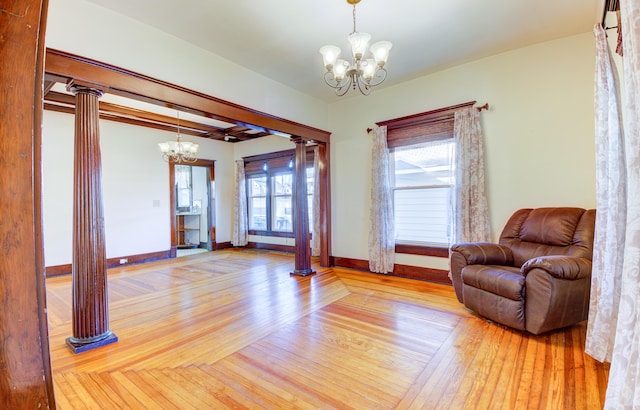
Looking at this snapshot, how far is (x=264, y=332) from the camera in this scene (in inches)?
109

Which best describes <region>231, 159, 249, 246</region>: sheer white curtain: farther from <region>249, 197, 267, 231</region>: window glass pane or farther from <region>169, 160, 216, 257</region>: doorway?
<region>169, 160, 216, 257</region>: doorway

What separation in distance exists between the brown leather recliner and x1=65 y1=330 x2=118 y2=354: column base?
343cm

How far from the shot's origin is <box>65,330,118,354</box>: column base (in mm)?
2438

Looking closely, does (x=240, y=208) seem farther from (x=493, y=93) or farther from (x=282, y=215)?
(x=493, y=93)

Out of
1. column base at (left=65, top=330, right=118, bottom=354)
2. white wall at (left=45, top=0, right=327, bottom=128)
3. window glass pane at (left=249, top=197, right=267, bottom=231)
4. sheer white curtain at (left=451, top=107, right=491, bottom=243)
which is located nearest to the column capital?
white wall at (left=45, top=0, right=327, bottom=128)

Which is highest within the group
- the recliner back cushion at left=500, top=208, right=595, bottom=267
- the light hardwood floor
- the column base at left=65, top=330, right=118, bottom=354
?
the recliner back cushion at left=500, top=208, right=595, bottom=267

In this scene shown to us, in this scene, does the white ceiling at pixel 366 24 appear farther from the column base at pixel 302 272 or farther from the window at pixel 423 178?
the column base at pixel 302 272

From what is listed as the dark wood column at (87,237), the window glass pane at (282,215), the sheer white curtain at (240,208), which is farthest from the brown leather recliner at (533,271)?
the sheer white curtain at (240,208)

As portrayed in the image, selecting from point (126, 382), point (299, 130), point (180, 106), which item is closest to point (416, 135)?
point (299, 130)

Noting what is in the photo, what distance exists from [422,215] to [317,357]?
2.91m

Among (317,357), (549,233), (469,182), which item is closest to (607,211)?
(549,233)

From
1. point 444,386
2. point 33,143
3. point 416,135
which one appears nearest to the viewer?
point 33,143

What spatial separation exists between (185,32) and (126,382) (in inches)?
A: 131

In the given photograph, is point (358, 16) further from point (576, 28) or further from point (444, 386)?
point (444, 386)
